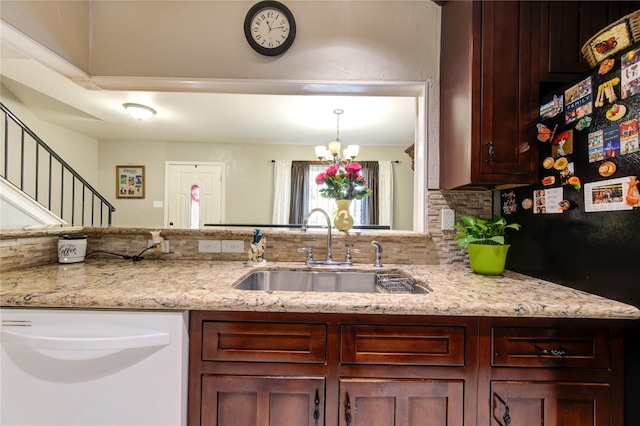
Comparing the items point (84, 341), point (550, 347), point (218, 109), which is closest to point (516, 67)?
point (550, 347)

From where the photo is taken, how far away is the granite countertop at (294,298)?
0.89 m

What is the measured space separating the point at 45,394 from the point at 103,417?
209 millimetres

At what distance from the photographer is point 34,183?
12.7 feet

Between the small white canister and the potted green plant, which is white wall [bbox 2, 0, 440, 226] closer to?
the potted green plant

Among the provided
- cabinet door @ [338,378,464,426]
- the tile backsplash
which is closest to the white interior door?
the tile backsplash

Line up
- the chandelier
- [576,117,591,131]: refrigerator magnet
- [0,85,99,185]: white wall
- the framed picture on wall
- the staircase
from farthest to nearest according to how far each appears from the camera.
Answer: the framed picture on wall < the chandelier < [0,85,99,185]: white wall < the staircase < [576,117,591,131]: refrigerator magnet

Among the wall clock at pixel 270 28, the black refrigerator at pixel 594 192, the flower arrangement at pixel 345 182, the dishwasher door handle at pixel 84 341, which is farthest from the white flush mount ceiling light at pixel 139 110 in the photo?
the black refrigerator at pixel 594 192

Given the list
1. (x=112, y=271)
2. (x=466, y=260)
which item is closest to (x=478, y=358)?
(x=466, y=260)

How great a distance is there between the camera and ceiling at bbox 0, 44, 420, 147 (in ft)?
5.29

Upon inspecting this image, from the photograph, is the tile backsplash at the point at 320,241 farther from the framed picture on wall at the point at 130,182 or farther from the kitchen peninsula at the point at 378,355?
the framed picture on wall at the point at 130,182

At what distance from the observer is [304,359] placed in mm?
939

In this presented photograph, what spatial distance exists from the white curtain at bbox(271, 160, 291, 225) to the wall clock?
363 centimetres

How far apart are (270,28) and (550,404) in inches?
82.4

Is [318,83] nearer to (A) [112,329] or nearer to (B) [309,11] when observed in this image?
(B) [309,11]
